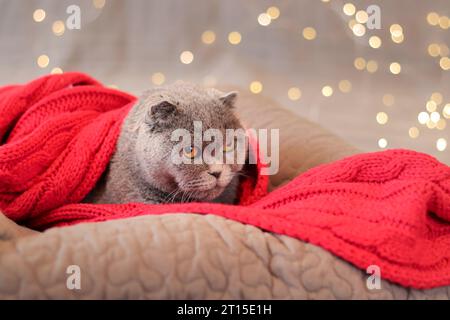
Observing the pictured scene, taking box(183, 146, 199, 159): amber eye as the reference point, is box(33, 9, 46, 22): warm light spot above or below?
above

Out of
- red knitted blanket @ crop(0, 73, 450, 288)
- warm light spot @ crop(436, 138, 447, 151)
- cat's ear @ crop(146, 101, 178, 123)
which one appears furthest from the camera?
warm light spot @ crop(436, 138, 447, 151)

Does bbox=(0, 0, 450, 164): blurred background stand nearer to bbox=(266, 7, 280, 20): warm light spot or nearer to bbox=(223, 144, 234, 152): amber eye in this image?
→ bbox=(266, 7, 280, 20): warm light spot

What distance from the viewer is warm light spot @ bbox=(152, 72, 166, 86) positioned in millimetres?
2008

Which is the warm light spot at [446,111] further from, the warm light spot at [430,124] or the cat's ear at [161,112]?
the cat's ear at [161,112]

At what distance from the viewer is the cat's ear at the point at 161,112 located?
1001 millimetres

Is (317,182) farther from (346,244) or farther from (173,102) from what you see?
(173,102)

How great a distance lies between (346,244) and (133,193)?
1.54 ft

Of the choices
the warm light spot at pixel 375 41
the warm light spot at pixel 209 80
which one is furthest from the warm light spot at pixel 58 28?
the warm light spot at pixel 375 41

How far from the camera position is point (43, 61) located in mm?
1947

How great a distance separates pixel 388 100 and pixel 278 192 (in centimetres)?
115

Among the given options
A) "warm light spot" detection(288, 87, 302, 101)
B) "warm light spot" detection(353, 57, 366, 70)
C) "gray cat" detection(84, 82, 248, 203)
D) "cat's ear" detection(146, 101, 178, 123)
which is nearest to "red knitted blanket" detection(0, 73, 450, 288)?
"gray cat" detection(84, 82, 248, 203)

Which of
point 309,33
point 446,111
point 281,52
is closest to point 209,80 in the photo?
point 281,52

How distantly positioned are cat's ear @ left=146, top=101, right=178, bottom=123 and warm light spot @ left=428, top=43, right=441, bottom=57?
1.34m

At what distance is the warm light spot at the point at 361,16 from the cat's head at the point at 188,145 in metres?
1.02
